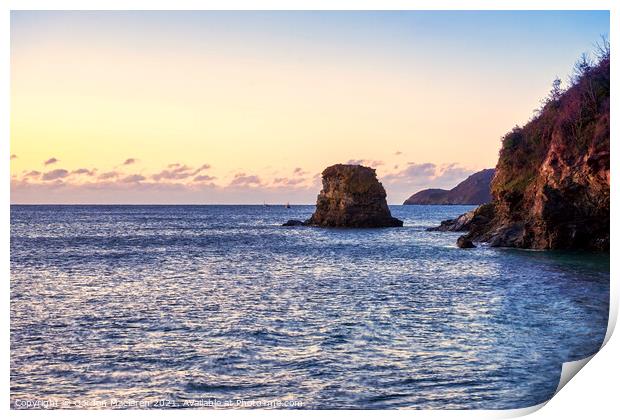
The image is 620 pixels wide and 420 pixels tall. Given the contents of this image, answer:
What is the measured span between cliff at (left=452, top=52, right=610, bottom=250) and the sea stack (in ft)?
115

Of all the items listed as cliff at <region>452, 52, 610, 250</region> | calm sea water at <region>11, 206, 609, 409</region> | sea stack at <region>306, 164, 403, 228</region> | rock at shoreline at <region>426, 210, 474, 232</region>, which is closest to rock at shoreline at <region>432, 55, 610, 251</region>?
cliff at <region>452, 52, 610, 250</region>

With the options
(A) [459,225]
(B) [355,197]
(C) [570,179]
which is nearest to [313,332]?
(C) [570,179]

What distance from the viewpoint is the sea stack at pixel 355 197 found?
80062 millimetres

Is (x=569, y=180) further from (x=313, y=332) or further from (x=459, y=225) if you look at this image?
(x=459, y=225)

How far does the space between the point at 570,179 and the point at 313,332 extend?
70.0 ft

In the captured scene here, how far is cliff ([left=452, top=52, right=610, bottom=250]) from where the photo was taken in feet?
107

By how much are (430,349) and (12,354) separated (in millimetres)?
10261

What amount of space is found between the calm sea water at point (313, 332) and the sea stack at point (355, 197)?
4423 cm

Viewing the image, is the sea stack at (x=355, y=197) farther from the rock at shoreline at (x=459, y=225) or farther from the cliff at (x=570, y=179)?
the cliff at (x=570, y=179)

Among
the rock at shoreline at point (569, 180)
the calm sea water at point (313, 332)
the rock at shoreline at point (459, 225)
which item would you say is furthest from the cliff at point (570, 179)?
the rock at shoreline at point (459, 225)

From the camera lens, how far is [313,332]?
18.5 metres

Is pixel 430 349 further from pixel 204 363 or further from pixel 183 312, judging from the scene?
pixel 183 312
